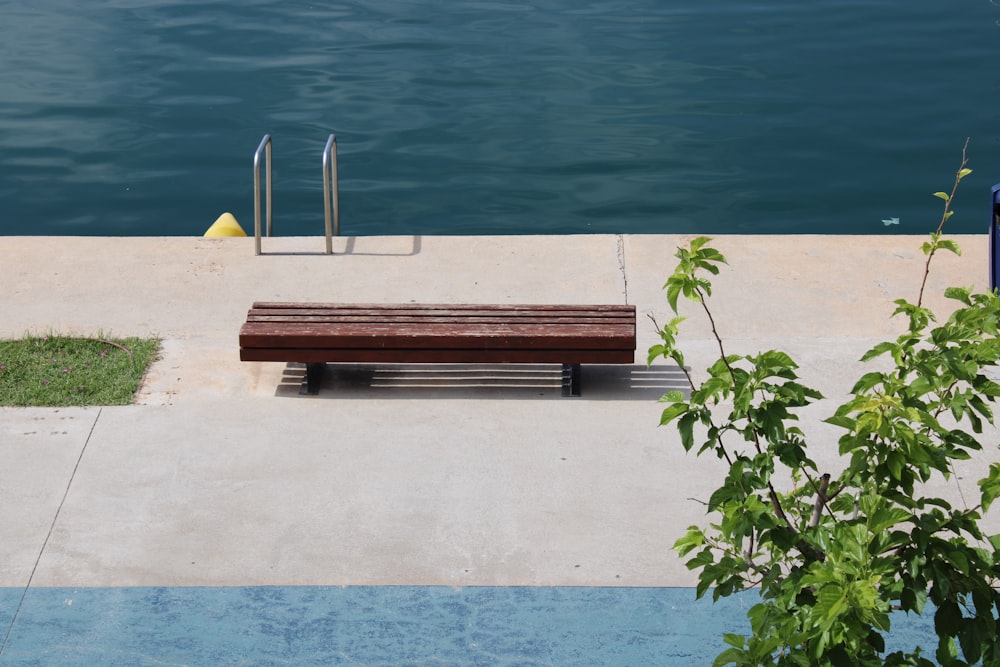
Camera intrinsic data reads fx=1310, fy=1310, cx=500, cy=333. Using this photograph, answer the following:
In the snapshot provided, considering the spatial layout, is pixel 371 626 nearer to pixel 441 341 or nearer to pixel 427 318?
pixel 441 341

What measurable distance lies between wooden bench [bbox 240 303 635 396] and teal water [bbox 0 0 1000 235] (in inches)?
247

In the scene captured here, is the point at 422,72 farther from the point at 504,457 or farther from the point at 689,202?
the point at 504,457

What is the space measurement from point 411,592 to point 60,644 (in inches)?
59.6

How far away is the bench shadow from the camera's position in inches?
311

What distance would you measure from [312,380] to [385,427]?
67cm

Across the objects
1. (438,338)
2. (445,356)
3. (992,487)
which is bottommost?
(445,356)

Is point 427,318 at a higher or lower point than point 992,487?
lower

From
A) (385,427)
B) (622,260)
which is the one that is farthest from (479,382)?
(622,260)

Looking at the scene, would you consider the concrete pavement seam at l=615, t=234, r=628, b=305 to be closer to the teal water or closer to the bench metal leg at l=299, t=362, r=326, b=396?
the bench metal leg at l=299, t=362, r=326, b=396

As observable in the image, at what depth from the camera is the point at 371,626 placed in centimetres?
568

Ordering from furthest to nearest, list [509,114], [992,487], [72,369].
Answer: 1. [509,114]
2. [72,369]
3. [992,487]

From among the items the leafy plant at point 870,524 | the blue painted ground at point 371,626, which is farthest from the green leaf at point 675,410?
the blue painted ground at point 371,626

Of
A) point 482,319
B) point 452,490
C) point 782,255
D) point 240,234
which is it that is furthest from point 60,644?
point 240,234

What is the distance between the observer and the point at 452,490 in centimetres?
675
